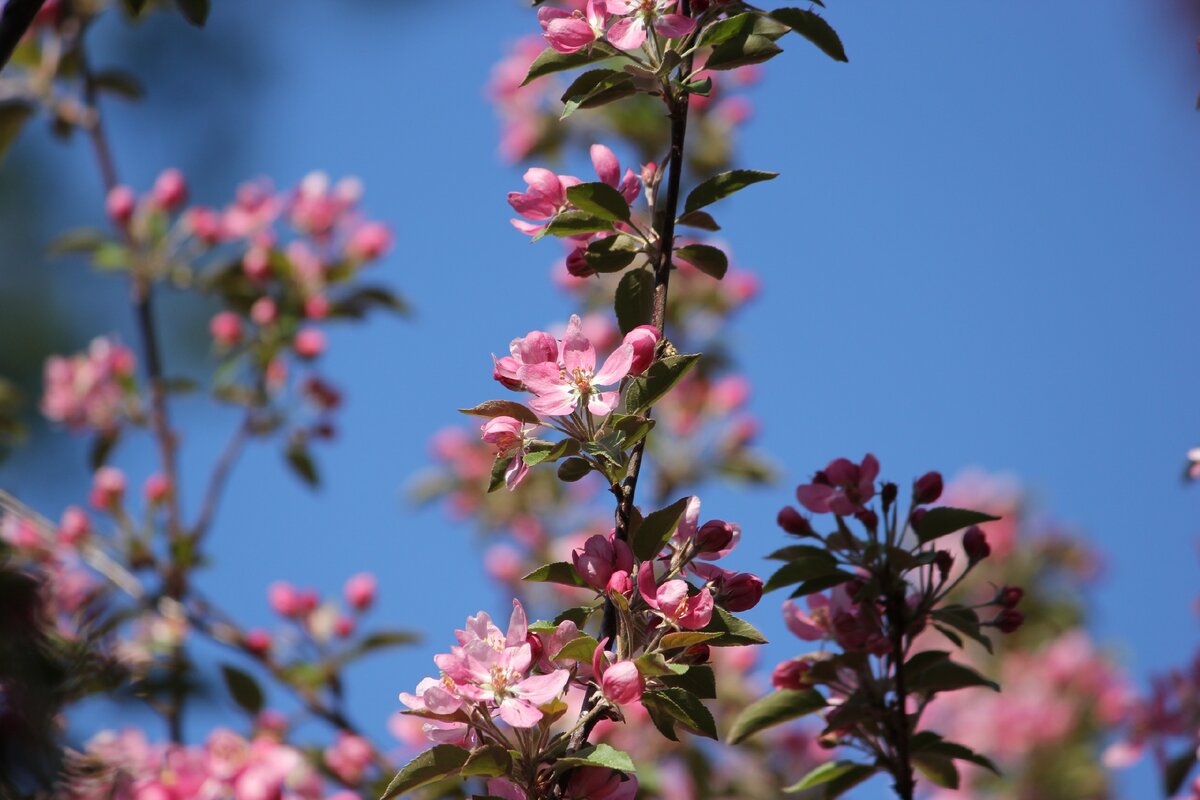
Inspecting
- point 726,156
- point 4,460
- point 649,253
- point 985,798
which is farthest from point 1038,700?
point 4,460

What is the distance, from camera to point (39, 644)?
0.72 meters

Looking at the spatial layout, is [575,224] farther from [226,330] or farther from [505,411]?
[226,330]

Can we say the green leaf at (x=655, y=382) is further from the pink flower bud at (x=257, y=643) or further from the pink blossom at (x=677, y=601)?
the pink flower bud at (x=257, y=643)

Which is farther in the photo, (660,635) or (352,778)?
(352,778)

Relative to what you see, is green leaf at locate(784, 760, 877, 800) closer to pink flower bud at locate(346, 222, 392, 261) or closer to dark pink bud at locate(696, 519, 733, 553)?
dark pink bud at locate(696, 519, 733, 553)

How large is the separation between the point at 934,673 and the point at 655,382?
0.56 meters

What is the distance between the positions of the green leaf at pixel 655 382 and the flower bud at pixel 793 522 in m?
0.37

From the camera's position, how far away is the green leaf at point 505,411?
115 centimetres

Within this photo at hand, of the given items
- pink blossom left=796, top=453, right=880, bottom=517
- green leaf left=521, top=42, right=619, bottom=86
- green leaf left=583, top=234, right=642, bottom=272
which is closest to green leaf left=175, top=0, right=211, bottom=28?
green leaf left=521, top=42, right=619, bottom=86

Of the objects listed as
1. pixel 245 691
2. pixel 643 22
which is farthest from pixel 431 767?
pixel 245 691

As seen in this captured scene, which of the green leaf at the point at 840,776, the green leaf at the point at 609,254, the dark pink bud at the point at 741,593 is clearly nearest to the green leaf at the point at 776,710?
the green leaf at the point at 840,776

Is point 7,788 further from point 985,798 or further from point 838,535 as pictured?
point 985,798

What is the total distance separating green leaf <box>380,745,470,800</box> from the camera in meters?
1.05

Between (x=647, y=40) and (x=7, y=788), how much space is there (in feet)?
3.01
